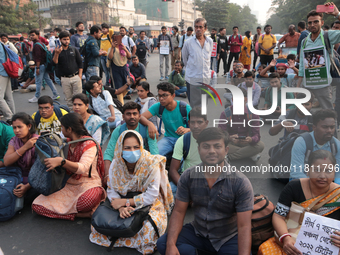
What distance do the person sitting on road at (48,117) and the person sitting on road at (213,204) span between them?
2439 mm

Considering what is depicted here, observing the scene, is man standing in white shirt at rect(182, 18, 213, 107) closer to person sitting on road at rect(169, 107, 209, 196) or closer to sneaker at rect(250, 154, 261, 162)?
sneaker at rect(250, 154, 261, 162)

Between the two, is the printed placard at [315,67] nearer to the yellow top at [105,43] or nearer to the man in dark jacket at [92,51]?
the man in dark jacket at [92,51]

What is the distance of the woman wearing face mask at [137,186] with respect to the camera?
8.54 feet

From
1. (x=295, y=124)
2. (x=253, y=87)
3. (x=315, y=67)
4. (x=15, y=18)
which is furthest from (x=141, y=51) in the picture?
(x=15, y=18)

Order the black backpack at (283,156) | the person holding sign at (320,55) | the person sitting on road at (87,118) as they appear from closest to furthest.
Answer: the black backpack at (283,156)
the person holding sign at (320,55)
the person sitting on road at (87,118)

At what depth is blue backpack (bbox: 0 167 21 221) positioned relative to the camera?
3.03 metres

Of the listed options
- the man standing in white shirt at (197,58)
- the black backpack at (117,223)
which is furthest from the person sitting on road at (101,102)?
the black backpack at (117,223)

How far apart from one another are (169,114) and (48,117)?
1.68 metres

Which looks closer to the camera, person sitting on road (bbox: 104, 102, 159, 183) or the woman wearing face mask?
the woman wearing face mask

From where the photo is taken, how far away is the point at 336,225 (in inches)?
72.4

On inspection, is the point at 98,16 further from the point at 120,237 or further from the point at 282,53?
the point at 120,237

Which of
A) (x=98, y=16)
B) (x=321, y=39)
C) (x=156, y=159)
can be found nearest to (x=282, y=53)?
(x=321, y=39)

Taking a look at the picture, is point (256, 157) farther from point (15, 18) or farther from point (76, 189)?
point (15, 18)

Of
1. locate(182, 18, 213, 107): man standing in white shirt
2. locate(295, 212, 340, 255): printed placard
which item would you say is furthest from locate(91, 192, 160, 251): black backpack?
locate(182, 18, 213, 107): man standing in white shirt
